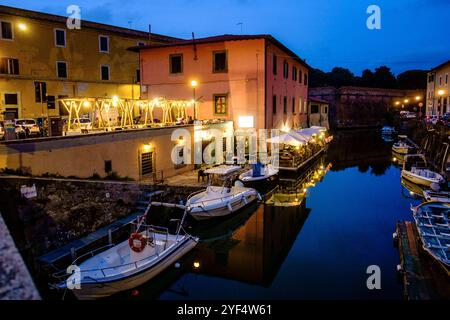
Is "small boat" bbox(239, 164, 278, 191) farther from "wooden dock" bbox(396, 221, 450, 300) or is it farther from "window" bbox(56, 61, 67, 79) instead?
"window" bbox(56, 61, 67, 79)

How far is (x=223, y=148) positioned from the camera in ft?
87.6

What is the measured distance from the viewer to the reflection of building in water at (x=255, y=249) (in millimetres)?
12336

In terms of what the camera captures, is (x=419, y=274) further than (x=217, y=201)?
No

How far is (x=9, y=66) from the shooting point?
30.8 meters

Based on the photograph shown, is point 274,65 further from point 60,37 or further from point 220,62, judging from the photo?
point 60,37

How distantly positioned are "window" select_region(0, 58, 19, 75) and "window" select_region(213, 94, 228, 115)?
17.5 metres

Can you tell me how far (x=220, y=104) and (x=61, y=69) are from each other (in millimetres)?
16957

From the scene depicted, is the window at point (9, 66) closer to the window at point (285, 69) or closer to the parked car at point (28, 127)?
the parked car at point (28, 127)

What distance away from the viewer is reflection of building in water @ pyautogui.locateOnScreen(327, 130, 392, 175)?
34.2 metres

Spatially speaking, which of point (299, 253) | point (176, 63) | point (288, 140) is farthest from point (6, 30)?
point (299, 253)

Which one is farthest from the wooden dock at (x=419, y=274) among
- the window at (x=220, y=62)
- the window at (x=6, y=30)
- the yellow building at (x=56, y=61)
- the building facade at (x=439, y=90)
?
the building facade at (x=439, y=90)

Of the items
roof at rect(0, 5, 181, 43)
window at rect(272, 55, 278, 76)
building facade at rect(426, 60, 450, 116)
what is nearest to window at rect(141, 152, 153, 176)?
window at rect(272, 55, 278, 76)
